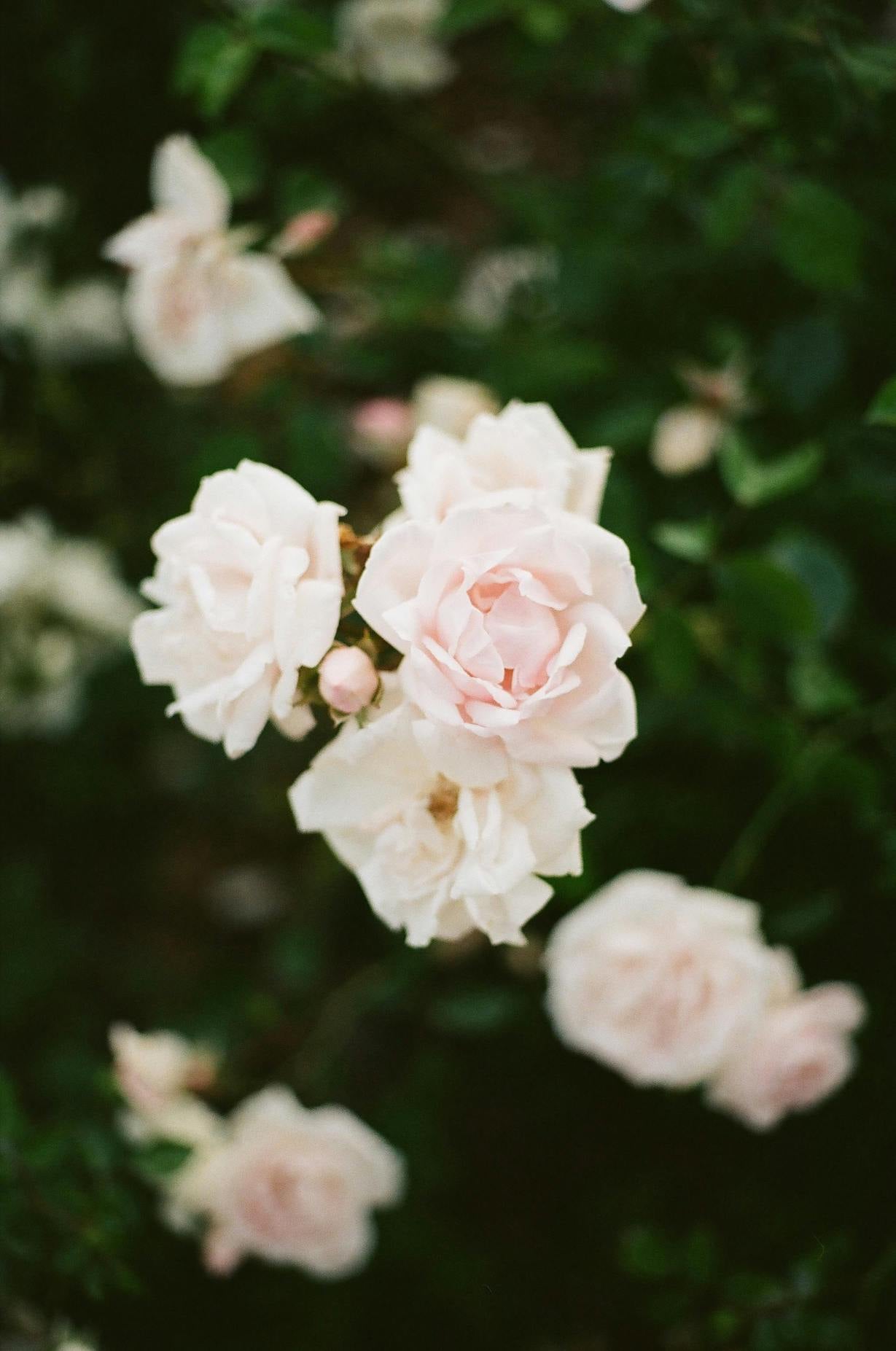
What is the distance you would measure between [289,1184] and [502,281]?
1.76m

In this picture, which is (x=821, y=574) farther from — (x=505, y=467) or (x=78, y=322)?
(x=78, y=322)

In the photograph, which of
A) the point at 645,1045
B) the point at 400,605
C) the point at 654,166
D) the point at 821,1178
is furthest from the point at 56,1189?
the point at 654,166

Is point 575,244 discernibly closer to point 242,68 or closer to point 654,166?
point 654,166

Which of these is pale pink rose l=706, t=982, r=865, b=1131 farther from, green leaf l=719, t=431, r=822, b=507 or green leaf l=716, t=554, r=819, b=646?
green leaf l=719, t=431, r=822, b=507

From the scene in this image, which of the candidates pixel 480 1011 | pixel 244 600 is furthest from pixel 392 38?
pixel 480 1011

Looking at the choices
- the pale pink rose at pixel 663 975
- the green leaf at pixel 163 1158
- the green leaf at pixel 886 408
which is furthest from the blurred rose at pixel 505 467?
the green leaf at pixel 163 1158

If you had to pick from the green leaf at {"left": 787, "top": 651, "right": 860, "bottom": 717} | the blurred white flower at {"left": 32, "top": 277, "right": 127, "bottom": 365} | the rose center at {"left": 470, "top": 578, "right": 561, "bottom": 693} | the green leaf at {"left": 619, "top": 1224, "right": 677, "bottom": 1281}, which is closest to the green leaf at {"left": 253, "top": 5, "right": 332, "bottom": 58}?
the rose center at {"left": 470, "top": 578, "right": 561, "bottom": 693}

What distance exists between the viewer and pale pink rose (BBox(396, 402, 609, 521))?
0.75 metres

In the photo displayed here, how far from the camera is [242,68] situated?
1.21 m

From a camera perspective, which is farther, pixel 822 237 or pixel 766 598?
pixel 822 237

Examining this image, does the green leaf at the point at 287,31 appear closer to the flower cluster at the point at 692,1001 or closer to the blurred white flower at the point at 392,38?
the blurred white flower at the point at 392,38

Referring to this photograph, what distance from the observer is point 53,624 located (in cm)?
197

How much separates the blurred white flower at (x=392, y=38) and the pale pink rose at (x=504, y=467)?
1366mm

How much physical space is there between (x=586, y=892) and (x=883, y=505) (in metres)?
0.66
